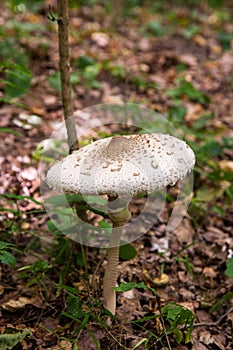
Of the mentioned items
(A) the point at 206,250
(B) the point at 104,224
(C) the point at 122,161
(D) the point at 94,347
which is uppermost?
(C) the point at 122,161

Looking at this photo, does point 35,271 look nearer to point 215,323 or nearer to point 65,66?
point 215,323

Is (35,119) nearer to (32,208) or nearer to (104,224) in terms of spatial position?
(32,208)

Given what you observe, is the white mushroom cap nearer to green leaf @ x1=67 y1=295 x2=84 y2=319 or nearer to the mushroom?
the mushroom

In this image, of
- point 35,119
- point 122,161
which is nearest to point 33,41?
point 35,119

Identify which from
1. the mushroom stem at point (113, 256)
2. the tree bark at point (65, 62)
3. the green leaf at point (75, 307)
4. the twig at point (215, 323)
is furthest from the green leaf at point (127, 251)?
the tree bark at point (65, 62)

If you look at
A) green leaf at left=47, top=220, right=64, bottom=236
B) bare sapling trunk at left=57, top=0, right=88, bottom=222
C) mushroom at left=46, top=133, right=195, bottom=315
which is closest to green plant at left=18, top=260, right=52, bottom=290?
green leaf at left=47, top=220, right=64, bottom=236

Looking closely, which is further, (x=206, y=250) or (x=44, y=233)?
(x=206, y=250)

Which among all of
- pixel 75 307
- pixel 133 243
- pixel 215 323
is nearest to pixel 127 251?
pixel 75 307

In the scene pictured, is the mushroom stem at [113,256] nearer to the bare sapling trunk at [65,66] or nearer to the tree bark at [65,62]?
the bare sapling trunk at [65,66]
